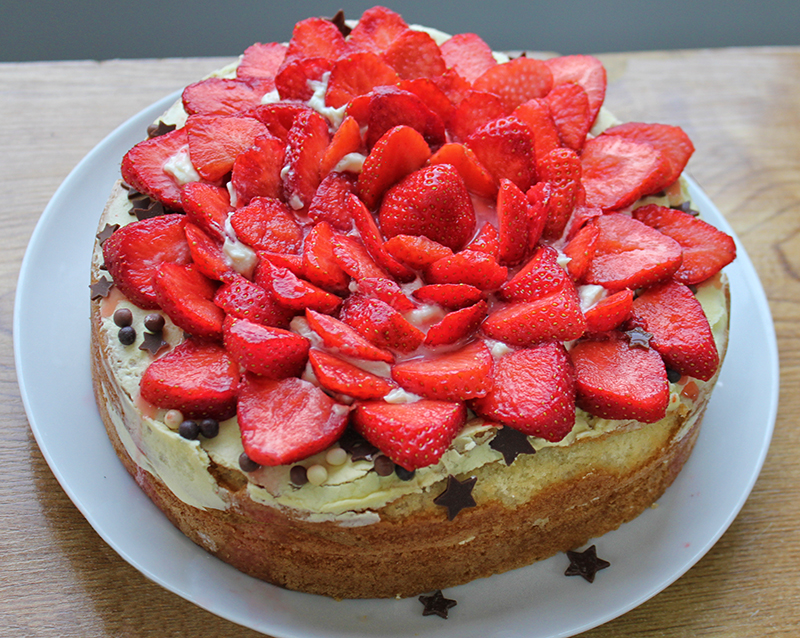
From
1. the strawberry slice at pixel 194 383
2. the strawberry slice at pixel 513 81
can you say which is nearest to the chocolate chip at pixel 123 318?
the strawberry slice at pixel 194 383

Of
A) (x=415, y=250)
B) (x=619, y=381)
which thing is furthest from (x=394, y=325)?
(x=619, y=381)

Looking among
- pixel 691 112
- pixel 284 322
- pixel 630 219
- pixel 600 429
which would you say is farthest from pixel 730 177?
pixel 284 322

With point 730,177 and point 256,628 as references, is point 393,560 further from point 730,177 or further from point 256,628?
point 730,177

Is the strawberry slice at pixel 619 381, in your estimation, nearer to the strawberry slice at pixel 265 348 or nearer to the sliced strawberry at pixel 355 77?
the strawberry slice at pixel 265 348

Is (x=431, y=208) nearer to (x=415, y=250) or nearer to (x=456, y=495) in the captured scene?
(x=415, y=250)

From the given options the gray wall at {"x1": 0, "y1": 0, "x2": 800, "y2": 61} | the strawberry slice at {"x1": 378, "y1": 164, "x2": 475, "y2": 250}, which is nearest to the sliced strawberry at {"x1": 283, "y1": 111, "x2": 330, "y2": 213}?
the strawberry slice at {"x1": 378, "y1": 164, "x2": 475, "y2": 250}

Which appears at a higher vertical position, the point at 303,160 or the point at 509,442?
the point at 303,160
